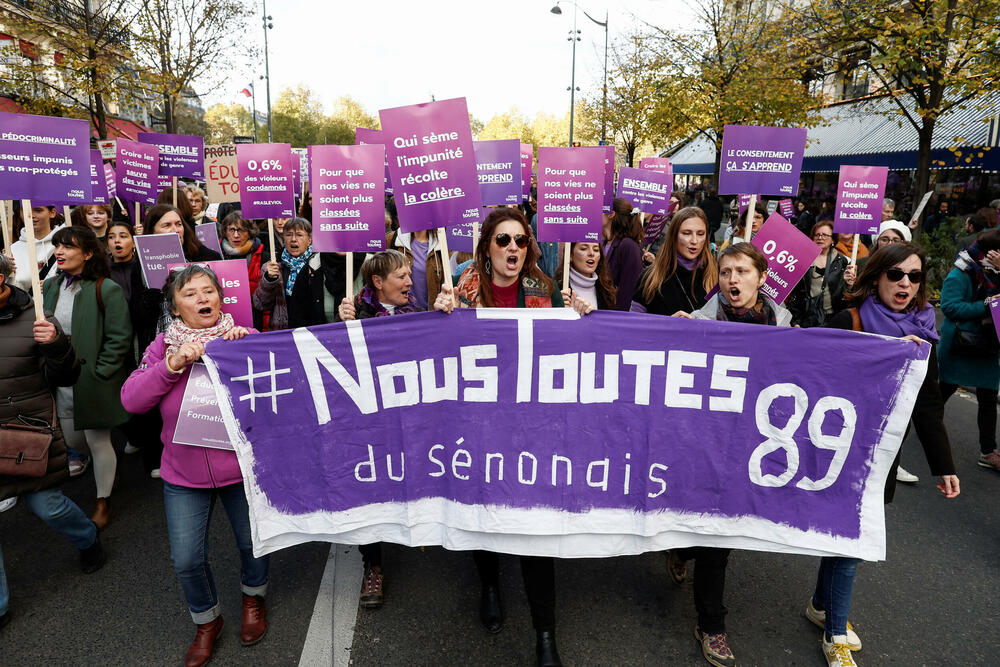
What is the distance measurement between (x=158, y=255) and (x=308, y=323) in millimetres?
1067

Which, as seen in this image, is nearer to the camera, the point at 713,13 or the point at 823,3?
the point at 823,3

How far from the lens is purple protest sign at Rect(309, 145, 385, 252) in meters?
3.55

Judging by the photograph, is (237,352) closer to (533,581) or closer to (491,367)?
(491,367)

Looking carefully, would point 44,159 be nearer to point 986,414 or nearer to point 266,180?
point 266,180

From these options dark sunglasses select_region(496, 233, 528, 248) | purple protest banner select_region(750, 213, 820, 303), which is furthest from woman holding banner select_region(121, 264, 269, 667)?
purple protest banner select_region(750, 213, 820, 303)

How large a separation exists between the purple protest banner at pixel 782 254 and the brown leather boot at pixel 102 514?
4550 millimetres

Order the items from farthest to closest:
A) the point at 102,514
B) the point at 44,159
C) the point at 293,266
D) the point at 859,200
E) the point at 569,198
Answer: the point at 859,200
the point at 293,266
the point at 102,514
the point at 569,198
the point at 44,159

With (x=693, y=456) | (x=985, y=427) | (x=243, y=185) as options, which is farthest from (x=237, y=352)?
(x=985, y=427)

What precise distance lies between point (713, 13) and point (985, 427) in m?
15.0

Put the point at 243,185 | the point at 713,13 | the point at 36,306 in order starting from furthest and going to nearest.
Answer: the point at 713,13 < the point at 243,185 < the point at 36,306

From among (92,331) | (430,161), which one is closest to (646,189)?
(430,161)

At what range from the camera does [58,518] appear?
337cm

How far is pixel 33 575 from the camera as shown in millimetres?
3662

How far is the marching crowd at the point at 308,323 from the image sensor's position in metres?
2.90
